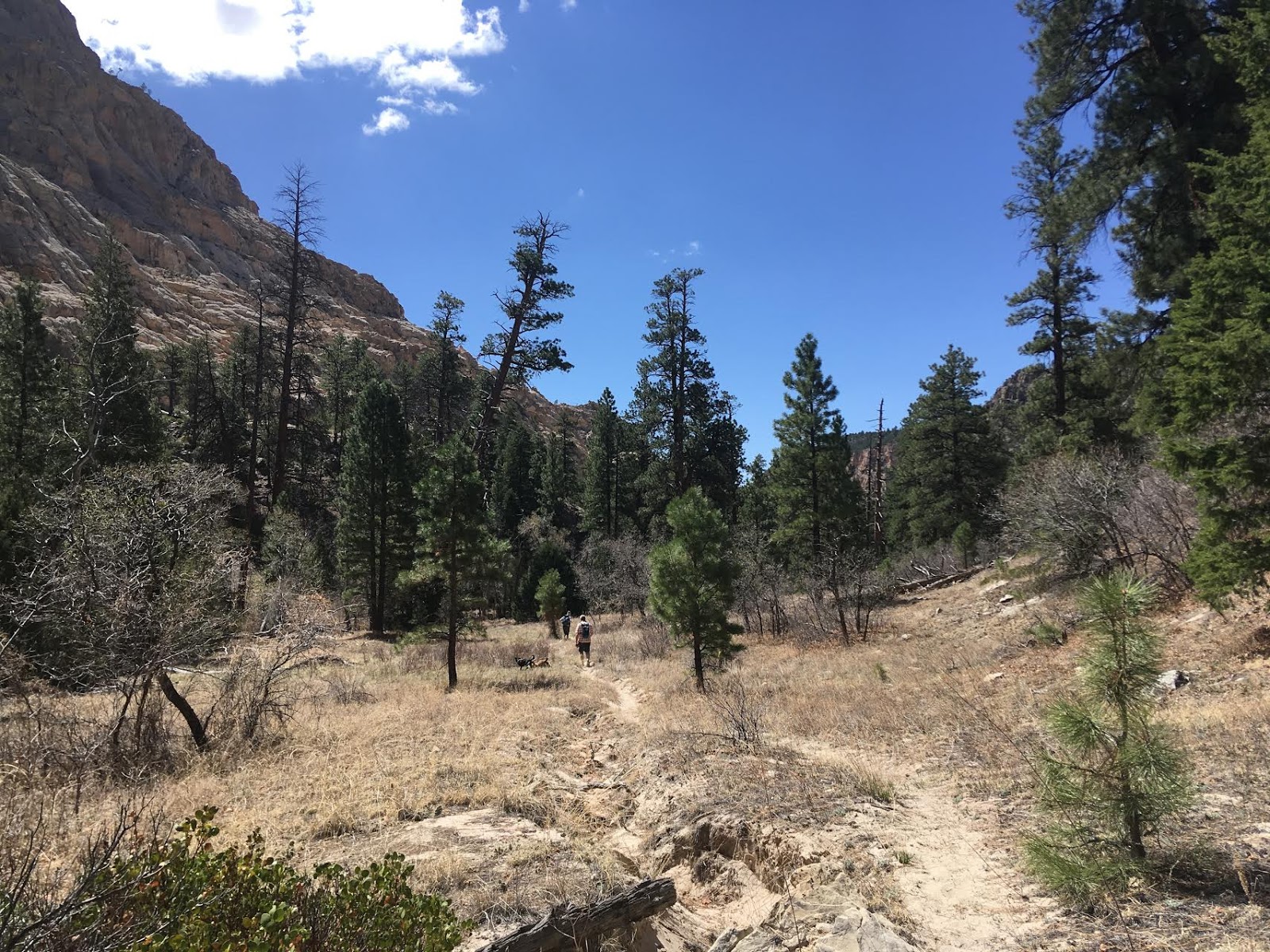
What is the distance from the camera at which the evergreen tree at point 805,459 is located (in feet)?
90.1

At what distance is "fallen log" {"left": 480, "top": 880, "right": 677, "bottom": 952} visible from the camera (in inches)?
173

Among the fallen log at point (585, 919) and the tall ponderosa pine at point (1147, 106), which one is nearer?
the fallen log at point (585, 919)

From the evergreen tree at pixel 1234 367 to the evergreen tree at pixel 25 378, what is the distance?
29891 millimetres

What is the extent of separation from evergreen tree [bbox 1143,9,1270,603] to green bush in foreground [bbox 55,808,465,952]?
415 inches

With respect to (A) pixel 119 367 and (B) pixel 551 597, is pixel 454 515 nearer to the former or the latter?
(B) pixel 551 597

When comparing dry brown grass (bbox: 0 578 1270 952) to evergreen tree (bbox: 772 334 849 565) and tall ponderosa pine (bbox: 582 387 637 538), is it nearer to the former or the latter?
evergreen tree (bbox: 772 334 849 565)

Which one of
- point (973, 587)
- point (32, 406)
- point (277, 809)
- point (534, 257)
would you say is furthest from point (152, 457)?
point (973, 587)

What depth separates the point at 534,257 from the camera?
22.7m

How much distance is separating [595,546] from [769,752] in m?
29.5

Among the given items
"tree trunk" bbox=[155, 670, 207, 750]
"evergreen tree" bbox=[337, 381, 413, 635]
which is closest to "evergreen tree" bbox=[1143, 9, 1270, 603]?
"tree trunk" bbox=[155, 670, 207, 750]

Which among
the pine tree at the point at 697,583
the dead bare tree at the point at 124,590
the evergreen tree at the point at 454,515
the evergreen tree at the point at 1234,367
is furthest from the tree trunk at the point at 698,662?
the dead bare tree at the point at 124,590

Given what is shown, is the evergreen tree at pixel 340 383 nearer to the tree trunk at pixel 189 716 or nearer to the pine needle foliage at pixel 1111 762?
the tree trunk at pixel 189 716

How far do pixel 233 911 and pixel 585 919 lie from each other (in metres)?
2.65

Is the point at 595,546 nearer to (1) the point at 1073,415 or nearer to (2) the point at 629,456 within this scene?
(2) the point at 629,456
